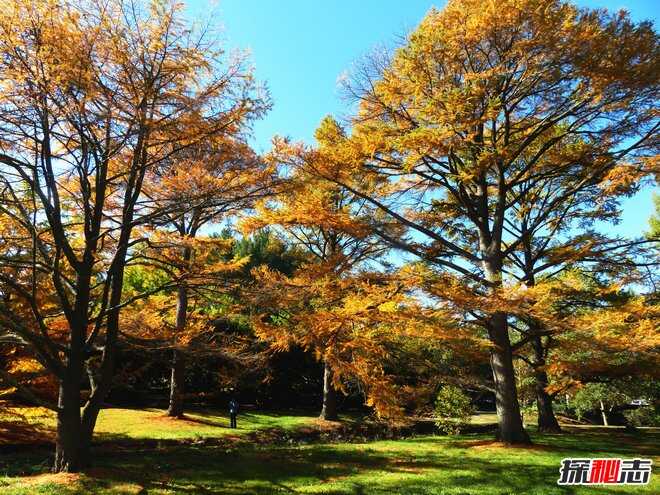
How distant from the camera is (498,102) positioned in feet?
27.9

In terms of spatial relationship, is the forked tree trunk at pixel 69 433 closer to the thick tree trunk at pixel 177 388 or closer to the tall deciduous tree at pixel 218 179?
the tall deciduous tree at pixel 218 179

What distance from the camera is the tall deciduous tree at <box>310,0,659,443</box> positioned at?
888 centimetres

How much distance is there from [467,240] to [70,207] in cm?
1101

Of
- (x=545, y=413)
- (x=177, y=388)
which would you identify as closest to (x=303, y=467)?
(x=177, y=388)

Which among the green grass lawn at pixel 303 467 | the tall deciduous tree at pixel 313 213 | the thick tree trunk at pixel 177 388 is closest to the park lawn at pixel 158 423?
the green grass lawn at pixel 303 467

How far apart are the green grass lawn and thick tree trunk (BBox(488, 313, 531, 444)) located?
44 centimetres

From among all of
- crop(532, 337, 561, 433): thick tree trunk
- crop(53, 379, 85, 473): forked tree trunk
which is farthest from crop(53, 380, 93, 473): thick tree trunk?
crop(532, 337, 561, 433): thick tree trunk

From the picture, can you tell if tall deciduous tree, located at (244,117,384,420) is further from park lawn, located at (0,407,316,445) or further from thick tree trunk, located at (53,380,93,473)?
park lawn, located at (0,407,316,445)

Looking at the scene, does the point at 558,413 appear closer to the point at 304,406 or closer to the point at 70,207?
the point at 304,406

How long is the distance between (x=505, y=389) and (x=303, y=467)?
17.0ft

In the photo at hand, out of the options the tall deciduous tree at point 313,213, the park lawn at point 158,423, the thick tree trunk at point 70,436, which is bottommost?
the park lawn at point 158,423

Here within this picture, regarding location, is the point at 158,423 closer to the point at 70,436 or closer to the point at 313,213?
the point at 70,436

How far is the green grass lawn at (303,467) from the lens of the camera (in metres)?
6.69

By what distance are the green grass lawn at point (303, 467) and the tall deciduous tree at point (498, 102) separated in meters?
2.09
